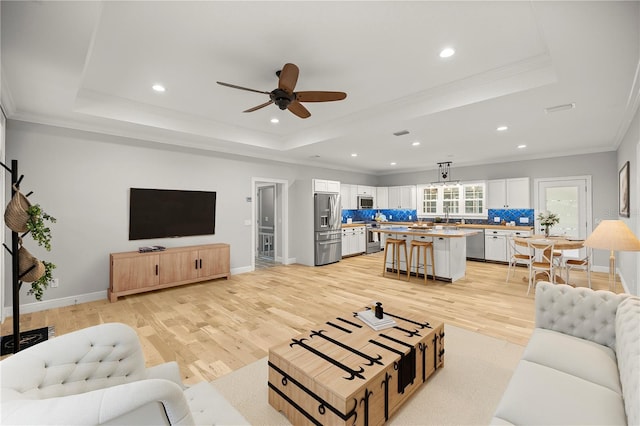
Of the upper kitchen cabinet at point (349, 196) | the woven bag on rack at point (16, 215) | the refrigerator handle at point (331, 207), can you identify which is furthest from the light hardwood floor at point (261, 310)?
the upper kitchen cabinet at point (349, 196)

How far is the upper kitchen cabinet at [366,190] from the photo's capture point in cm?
921

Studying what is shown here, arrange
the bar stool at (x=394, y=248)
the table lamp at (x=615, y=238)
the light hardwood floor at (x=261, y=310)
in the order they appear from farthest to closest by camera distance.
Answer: the bar stool at (x=394, y=248)
the light hardwood floor at (x=261, y=310)
the table lamp at (x=615, y=238)

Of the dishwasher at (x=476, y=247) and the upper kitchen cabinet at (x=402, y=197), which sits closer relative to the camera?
the dishwasher at (x=476, y=247)

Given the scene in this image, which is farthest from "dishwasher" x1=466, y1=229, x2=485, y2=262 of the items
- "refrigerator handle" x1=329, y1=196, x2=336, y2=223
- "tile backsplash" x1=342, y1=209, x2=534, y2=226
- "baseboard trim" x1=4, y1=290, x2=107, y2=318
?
"baseboard trim" x1=4, y1=290, x2=107, y2=318

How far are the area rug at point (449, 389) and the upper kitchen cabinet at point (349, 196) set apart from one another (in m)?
5.99

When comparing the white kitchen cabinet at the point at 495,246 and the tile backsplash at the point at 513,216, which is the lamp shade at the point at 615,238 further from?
the tile backsplash at the point at 513,216

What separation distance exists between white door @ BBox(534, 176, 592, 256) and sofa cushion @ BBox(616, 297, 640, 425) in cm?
571

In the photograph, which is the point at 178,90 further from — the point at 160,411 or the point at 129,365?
the point at 160,411

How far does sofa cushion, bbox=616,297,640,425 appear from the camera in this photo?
1.29 m

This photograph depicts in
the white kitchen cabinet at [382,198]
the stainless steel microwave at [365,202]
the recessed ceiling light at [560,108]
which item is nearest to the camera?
the recessed ceiling light at [560,108]

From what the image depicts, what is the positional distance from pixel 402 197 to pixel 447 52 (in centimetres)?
694

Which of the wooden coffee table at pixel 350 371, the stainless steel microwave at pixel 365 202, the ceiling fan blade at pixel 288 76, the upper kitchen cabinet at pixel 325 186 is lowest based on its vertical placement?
the wooden coffee table at pixel 350 371

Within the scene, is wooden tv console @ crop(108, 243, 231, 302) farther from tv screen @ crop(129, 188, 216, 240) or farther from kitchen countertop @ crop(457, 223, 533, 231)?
kitchen countertop @ crop(457, 223, 533, 231)

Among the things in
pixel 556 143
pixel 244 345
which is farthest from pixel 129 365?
pixel 556 143
